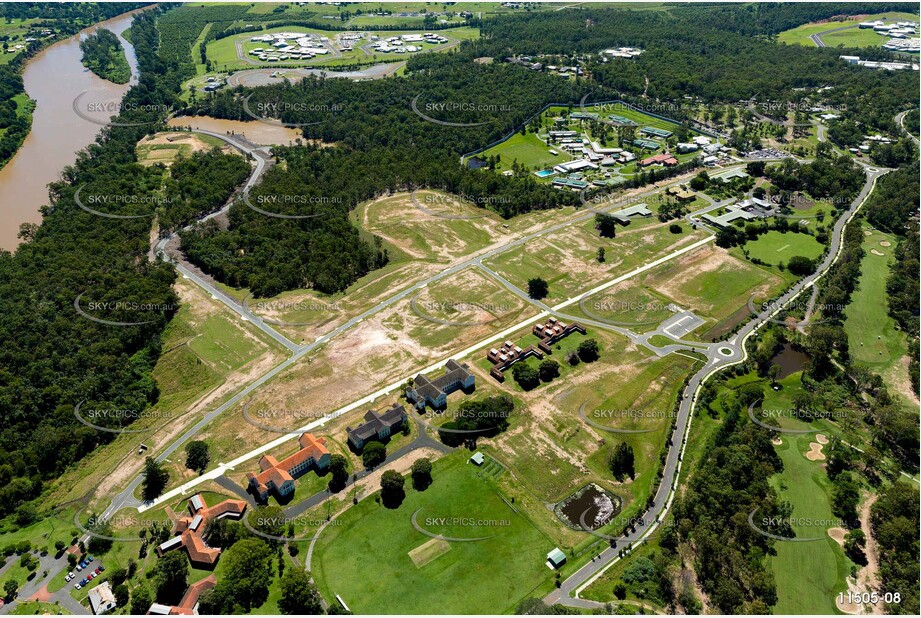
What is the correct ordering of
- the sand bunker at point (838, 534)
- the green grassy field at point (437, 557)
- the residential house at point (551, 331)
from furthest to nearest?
the residential house at point (551, 331) < the sand bunker at point (838, 534) < the green grassy field at point (437, 557)

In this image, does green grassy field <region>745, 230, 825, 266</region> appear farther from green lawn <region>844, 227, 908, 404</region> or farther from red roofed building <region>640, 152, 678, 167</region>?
red roofed building <region>640, 152, 678, 167</region>

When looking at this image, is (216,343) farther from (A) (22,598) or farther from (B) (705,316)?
(B) (705,316)

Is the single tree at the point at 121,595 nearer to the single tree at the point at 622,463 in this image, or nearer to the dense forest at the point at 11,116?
the single tree at the point at 622,463

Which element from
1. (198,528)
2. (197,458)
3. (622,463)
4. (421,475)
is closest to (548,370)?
→ (622,463)

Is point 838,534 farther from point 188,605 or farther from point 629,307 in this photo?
point 188,605

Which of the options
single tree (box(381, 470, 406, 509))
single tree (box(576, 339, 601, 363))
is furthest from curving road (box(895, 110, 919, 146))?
single tree (box(381, 470, 406, 509))

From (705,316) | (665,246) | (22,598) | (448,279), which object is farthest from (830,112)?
(22,598)

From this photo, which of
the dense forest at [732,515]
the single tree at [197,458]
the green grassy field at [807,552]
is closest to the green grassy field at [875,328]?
the green grassy field at [807,552]
